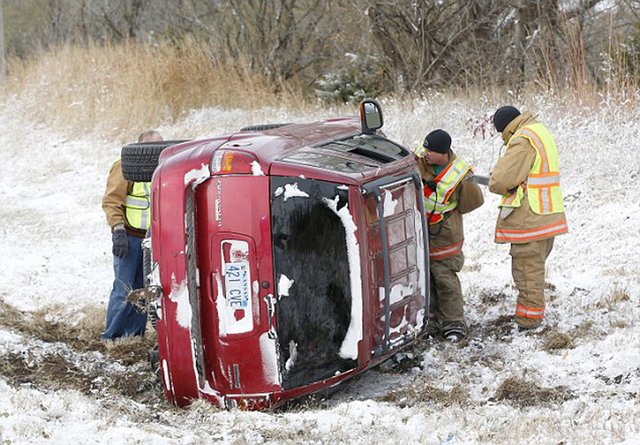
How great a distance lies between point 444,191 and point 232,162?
1.93 m

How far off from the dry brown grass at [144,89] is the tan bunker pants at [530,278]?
9.49 m

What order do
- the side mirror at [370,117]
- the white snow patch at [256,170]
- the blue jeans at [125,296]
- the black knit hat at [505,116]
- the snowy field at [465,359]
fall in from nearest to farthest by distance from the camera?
the snowy field at [465,359] → the white snow patch at [256,170] → the side mirror at [370,117] → the black knit hat at [505,116] → the blue jeans at [125,296]

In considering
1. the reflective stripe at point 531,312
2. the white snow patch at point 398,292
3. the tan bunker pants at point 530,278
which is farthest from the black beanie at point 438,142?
the reflective stripe at point 531,312

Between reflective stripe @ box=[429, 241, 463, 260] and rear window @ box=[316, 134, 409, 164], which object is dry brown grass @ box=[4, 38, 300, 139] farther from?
rear window @ box=[316, 134, 409, 164]

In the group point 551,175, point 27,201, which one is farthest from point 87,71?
point 551,175

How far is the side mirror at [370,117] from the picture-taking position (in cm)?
530

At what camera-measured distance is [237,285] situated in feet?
14.1

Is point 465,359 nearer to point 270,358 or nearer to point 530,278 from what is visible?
point 530,278

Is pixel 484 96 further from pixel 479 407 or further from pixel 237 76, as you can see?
pixel 479 407

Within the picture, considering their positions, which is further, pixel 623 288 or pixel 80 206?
pixel 80 206

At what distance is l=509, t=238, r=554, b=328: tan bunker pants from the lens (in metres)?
5.56

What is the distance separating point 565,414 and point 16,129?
1590 centimetres

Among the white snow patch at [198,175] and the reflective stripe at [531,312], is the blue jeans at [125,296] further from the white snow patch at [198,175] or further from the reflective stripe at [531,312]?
the reflective stripe at [531,312]

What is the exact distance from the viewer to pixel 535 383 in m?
4.82
